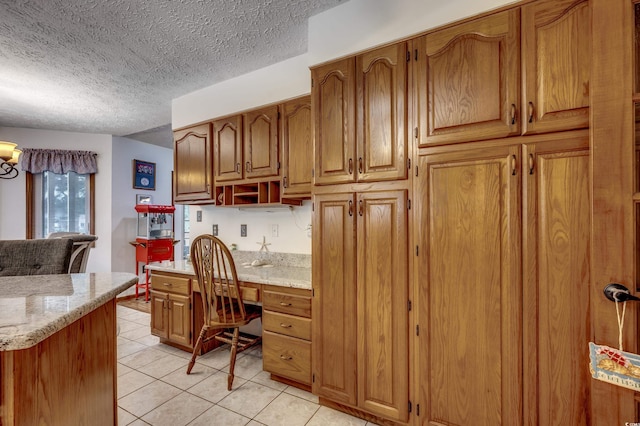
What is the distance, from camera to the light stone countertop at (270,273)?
211 centimetres

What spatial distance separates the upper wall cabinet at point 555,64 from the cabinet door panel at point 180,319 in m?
2.79

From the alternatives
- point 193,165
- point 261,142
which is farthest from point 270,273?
point 193,165

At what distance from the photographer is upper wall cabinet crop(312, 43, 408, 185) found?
167cm

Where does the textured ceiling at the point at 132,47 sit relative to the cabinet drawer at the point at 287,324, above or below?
above

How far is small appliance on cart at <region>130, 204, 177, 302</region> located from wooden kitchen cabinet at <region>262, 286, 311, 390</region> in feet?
10.6

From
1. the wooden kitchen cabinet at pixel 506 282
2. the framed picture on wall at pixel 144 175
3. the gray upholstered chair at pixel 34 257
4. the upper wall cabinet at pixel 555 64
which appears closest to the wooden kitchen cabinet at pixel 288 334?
the wooden kitchen cabinet at pixel 506 282

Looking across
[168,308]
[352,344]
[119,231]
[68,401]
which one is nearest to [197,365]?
[168,308]

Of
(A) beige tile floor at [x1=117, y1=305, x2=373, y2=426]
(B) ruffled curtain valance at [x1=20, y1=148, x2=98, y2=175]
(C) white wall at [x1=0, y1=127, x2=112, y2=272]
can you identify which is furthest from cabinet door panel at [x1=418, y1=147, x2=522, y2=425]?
(B) ruffled curtain valance at [x1=20, y1=148, x2=98, y2=175]

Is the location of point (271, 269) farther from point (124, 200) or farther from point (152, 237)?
point (124, 200)

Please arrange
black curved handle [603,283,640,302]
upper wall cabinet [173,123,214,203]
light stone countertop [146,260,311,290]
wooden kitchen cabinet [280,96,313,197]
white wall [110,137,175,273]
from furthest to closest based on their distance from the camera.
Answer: white wall [110,137,175,273] → upper wall cabinet [173,123,214,203] → wooden kitchen cabinet [280,96,313,197] → light stone countertop [146,260,311,290] → black curved handle [603,283,640,302]

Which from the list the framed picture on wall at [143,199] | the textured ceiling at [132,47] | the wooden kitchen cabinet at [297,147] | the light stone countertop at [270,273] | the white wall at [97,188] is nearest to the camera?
the textured ceiling at [132,47]

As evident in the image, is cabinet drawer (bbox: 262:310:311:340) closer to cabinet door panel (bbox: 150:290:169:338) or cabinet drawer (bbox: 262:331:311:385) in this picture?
cabinet drawer (bbox: 262:331:311:385)

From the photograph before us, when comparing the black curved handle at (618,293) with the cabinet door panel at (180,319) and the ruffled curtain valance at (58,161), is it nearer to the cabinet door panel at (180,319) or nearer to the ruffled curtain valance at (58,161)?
the cabinet door panel at (180,319)

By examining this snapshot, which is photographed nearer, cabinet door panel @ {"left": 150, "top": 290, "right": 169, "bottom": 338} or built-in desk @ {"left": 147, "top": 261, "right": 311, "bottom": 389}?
built-in desk @ {"left": 147, "top": 261, "right": 311, "bottom": 389}
